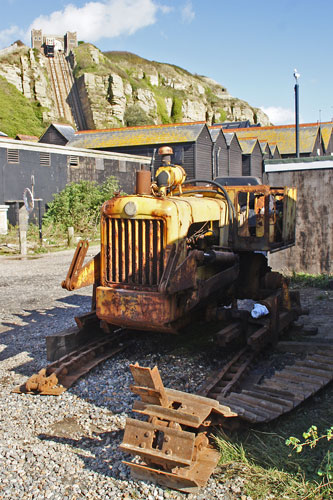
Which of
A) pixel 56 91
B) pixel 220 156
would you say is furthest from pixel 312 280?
pixel 56 91

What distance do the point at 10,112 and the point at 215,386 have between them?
5379cm

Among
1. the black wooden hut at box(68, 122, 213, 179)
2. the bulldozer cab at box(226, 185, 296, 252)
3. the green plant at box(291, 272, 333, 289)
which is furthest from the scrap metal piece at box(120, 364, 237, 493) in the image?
the black wooden hut at box(68, 122, 213, 179)

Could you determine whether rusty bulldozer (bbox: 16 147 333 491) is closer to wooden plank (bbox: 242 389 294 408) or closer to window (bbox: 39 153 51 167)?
wooden plank (bbox: 242 389 294 408)

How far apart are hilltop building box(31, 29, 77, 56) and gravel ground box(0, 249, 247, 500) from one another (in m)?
81.3

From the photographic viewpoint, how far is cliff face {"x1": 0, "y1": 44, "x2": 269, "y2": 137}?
6344cm

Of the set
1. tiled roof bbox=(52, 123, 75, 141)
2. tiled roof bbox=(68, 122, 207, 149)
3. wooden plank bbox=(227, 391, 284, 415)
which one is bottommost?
wooden plank bbox=(227, 391, 284, 415)

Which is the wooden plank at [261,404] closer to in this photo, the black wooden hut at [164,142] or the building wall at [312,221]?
the building wall at [312,221]

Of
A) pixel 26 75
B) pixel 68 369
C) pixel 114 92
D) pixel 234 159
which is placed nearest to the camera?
pixel 68 369

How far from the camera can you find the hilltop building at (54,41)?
81.1m

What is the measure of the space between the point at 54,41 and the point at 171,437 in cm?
9073

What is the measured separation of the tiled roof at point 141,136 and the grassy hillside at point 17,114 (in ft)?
60.7

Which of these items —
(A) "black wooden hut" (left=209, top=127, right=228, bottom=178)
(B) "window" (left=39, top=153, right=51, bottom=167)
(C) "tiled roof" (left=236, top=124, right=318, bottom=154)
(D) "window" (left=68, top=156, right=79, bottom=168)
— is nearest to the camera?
(B) "window" (left=39, top=153, right=51, bottom=167)

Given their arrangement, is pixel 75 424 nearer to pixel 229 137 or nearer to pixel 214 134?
pixel 214 134

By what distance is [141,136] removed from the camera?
3297 cm
